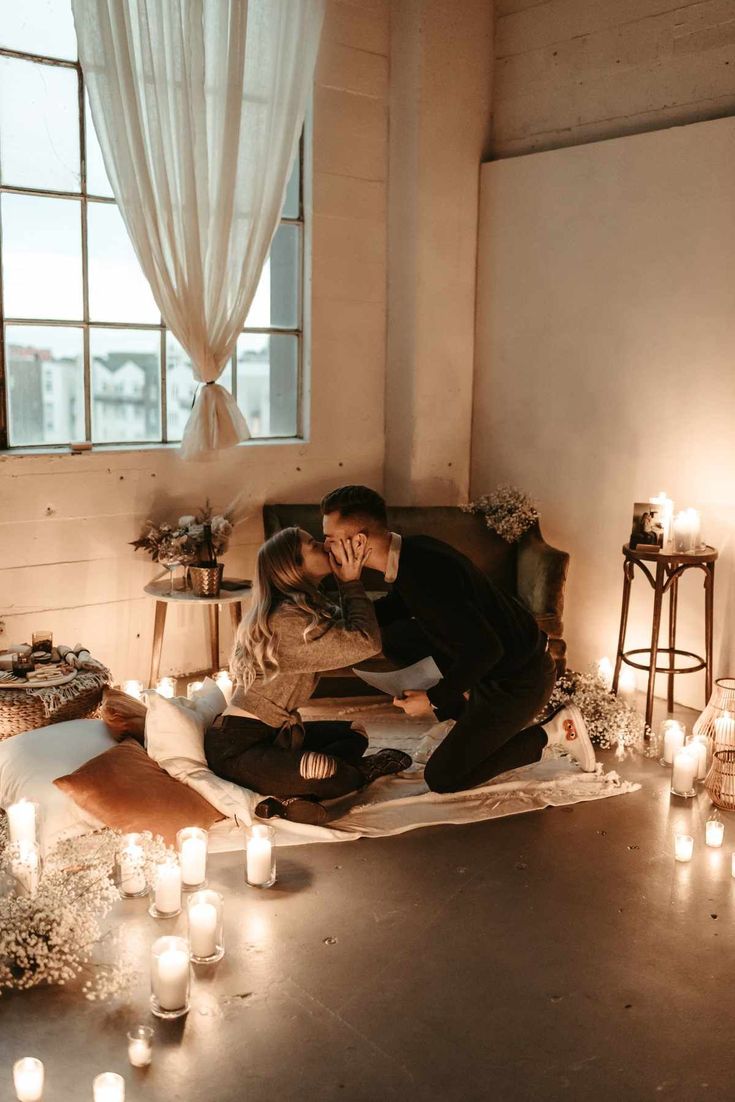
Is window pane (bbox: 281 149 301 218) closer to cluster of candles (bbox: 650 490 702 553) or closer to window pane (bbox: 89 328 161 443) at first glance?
window pane (bbox: 89 328 161 443)

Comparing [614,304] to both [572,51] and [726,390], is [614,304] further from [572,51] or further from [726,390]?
[572,51]

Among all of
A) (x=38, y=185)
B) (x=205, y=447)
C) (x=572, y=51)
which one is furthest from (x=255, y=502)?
(x=572, y=51)

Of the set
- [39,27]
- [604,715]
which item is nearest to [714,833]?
[604,715]

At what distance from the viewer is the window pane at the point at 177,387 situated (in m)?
5.34

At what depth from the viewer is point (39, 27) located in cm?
471

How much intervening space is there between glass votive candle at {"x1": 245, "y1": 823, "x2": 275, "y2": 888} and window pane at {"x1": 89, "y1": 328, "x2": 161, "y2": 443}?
2.44 m

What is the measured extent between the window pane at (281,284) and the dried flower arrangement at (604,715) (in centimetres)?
236

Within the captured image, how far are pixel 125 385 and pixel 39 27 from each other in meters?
1.56

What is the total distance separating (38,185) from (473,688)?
290 centimetres

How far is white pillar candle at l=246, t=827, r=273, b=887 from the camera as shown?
338 cm

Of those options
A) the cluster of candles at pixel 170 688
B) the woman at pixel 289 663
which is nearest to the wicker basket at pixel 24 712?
the cluster of candles at pixel 170 688

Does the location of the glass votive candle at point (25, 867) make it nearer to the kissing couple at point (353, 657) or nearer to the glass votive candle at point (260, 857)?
the glass votive candle at point (260, 857)

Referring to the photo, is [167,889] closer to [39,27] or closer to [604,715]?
[604,715]

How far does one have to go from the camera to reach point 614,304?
17.3 feet
